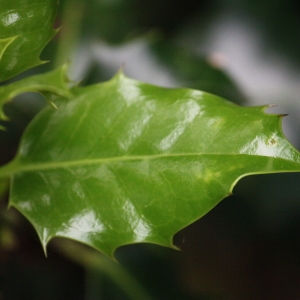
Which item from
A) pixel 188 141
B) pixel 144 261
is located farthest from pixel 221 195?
pixel 144 261

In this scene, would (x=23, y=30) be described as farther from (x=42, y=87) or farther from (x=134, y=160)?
(x=134, y=160)

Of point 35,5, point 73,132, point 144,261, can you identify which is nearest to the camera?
point 35,5

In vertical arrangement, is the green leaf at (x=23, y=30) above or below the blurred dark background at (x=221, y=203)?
above

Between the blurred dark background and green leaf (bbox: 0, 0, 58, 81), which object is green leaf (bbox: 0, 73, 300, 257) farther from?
the blurred dark background

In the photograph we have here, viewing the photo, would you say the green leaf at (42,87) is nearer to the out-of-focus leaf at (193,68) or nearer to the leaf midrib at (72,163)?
the leaf midrib at (72,163)

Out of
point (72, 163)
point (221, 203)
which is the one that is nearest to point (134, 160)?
point (72, 163)

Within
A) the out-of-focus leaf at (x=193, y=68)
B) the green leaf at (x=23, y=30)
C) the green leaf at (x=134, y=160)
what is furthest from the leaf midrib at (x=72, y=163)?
the out-of-focus leaf at (x=193, y=68)

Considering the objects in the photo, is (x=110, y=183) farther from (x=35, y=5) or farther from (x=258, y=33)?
(x=258, y=33)
